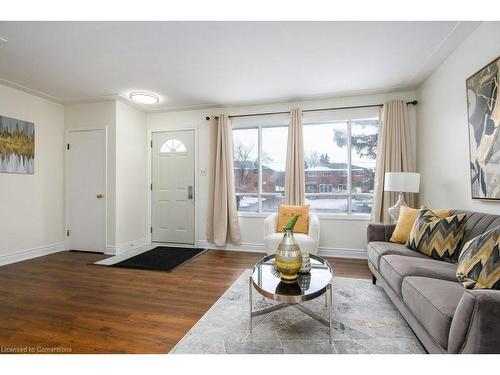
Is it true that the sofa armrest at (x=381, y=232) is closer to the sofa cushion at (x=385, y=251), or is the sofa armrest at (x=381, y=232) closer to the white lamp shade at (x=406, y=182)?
the sofa cushion at (x=385, y=251)

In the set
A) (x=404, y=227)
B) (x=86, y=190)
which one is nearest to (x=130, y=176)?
(x=86, y=190)

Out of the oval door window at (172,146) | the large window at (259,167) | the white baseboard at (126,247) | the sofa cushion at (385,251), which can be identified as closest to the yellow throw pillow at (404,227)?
the sofa cushion at (385,251)

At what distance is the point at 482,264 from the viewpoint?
138cm

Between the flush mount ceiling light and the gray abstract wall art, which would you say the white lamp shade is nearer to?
the gray abstract wall art

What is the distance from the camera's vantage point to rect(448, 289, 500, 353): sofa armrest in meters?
1.01

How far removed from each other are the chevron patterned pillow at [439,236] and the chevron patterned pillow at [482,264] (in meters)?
0.59

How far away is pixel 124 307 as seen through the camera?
2232mm

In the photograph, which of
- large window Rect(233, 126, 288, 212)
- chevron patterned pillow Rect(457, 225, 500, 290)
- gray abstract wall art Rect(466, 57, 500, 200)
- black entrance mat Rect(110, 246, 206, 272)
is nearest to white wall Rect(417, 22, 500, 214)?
gray abstract wall art Rect(466, 57, 500, 200)

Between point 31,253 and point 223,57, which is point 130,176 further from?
point 223,57

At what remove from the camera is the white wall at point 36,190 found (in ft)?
11.4

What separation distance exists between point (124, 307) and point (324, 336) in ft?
5.77

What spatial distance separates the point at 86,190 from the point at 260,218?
3.03 metres
